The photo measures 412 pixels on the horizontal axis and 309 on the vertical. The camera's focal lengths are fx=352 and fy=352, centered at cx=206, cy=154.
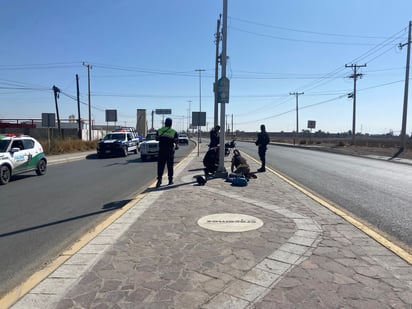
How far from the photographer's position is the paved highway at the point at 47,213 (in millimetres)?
4656

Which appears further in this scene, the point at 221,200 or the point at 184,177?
the point at 184,177

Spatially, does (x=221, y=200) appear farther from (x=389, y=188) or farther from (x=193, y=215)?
(x=389, y=188)

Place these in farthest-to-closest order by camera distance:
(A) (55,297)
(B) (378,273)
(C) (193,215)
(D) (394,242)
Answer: (C) (193,215) < (D) (394,242) < (B) (378,273) < (A) (55,297)

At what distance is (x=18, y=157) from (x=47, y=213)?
21.4 ft

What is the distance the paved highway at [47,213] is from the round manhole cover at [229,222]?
2069 millimetres

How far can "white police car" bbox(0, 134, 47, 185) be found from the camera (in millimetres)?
11961

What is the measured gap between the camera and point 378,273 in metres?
3.88

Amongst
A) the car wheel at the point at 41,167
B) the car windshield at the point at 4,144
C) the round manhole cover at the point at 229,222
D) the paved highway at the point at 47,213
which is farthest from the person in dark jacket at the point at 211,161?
the car windshield at the point at 4,144

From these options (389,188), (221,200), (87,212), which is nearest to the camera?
(87,212)

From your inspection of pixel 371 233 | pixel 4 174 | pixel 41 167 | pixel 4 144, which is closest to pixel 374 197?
pixel 371 233

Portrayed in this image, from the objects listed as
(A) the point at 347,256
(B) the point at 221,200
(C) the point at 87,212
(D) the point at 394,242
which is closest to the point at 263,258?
(A) the point at 347,256

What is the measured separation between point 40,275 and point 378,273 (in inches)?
147

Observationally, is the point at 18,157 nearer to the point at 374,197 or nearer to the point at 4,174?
the point at 4,174

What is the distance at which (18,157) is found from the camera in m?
12.8
